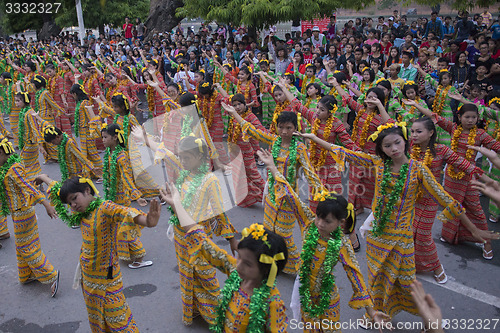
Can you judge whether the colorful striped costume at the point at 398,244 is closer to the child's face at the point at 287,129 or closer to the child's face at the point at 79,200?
the child's face at the point at 287,129

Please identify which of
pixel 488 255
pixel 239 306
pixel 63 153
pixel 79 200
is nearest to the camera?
pixel 239 306

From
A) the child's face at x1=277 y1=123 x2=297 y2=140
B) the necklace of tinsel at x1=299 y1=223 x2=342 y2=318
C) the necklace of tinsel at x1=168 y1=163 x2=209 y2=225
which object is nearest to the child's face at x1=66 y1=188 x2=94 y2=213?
the necklace of tinsel at x1=168 y1=163 x2=209 y2=225

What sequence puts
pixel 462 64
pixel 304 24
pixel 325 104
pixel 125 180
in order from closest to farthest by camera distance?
1. pixel 125 180
2. pixel 325 104
3. pixel 462 64
4. pixel 304 24

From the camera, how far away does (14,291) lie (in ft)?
16.3

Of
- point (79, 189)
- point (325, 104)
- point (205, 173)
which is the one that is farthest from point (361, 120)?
point (79, 189)

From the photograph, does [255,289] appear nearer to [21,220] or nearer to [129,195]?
[129,195]

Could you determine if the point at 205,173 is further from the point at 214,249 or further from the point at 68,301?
the point at 68,301

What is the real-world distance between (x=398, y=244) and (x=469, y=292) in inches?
54.9

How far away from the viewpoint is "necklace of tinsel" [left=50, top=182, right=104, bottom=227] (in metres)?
3.57

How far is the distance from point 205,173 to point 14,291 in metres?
2.77

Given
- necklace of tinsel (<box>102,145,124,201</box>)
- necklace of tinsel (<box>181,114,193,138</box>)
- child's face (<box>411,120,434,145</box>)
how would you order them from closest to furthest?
child's face (<box>411,120,434,145</box>) < necklace of tinsel (<box>102,145,124,201</box>) < necklace of tinsel (<box>181,114,193,138</box>)

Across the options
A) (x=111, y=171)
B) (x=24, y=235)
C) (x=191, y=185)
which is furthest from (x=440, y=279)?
(x=24, y=235)

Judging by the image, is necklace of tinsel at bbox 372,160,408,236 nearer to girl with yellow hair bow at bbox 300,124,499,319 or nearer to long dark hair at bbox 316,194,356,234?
girl with yellow hair bow at bbox 300,124,499,319

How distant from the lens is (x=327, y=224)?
10.8 ft
